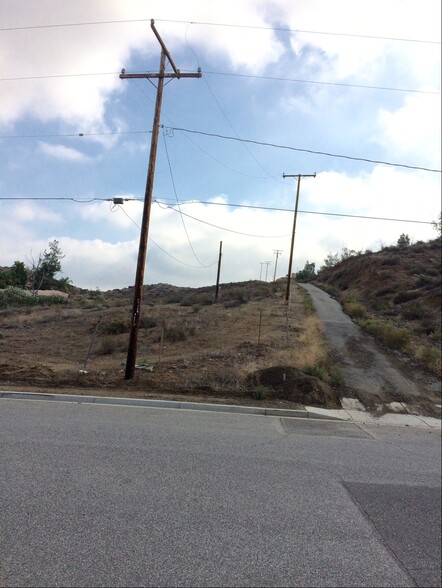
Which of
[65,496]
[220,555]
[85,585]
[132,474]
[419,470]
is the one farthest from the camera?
[419,470]

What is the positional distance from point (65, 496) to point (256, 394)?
7.76 meters

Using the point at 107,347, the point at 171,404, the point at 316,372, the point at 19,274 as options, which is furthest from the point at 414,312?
the point at 19,274

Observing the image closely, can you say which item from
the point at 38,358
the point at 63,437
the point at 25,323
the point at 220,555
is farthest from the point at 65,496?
the point at 25,323

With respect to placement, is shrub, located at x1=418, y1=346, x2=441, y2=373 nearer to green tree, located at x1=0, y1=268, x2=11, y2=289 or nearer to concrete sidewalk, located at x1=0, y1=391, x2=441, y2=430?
concrete sidewalk, located at x1=0, y1=391, x2=441, y2=430

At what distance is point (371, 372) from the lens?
49.2ft

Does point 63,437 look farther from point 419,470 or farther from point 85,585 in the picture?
point 419,470

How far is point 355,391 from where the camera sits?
12.9 m

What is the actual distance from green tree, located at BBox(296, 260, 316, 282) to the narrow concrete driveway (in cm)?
6948

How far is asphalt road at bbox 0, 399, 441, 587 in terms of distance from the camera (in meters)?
3.65

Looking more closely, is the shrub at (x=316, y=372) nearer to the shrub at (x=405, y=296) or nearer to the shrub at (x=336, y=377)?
the shrub at (x=336, y=377)

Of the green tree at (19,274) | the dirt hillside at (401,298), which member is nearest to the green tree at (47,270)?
the green tree at (19,274)

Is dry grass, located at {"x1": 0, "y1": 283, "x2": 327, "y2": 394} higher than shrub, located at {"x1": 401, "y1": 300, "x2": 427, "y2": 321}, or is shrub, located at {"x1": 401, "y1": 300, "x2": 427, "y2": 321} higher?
shrub, located at {"x1": 401, "y1": 300, "x2": 427, "y2": 321}

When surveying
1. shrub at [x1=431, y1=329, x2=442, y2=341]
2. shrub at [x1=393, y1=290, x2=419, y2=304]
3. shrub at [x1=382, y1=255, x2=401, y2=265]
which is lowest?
shrub at [x1=431, y1=329, x2=442, y2=341]

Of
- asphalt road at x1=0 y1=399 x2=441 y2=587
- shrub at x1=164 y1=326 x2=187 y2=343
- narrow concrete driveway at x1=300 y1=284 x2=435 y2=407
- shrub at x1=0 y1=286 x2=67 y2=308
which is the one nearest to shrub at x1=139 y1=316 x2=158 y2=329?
shrub at x1=164 y1=326 x2=187 y2=343
